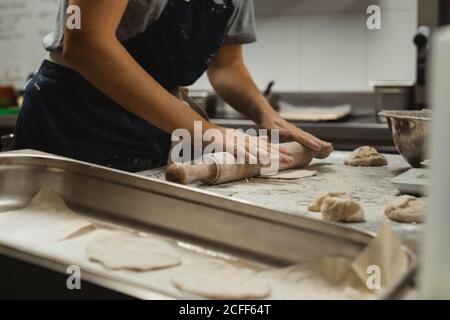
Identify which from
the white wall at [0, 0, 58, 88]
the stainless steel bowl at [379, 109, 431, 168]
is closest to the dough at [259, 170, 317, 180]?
the stainless steel bowl at [379, 109, 431, 168]

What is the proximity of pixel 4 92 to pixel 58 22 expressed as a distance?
2.34 meters

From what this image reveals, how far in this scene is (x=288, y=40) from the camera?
140 inches

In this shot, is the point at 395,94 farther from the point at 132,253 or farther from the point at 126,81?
the point at 132,253

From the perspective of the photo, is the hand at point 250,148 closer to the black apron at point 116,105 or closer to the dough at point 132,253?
the black apron at point 116,105

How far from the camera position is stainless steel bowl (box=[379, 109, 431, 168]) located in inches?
59.6

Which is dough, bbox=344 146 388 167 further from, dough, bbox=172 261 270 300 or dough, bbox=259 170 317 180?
dough, bbox=172 261 270 300

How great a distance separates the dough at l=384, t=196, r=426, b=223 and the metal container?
1.84m

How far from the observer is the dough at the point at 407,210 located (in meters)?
1.09

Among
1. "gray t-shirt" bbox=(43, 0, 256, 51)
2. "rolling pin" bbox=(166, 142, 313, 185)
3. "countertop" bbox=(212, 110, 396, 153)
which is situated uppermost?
"gray t-shirt" bbox=(43, 0, 256, 51)

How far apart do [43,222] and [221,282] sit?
47 centimetres

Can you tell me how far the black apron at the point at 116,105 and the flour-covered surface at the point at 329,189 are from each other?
0.94 feet

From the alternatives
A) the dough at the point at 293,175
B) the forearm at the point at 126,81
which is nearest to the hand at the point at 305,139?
the dough at the point at 293,175

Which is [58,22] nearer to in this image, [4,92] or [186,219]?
[186,219]
